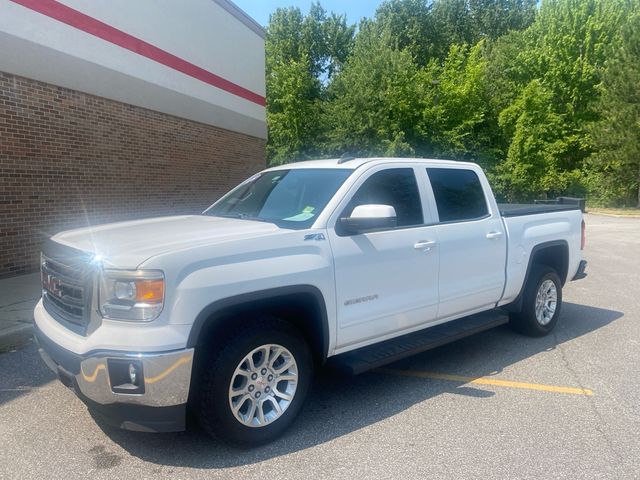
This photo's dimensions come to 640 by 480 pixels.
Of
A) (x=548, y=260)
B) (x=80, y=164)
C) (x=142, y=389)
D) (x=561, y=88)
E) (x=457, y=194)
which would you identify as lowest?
(x=142, y=389)

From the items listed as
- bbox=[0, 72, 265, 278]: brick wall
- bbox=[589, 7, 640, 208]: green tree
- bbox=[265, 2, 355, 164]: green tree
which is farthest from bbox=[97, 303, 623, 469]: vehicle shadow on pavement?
bbox=[589, 7, 640, 208]: green tree

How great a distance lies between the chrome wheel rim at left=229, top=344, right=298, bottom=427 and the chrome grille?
989mm

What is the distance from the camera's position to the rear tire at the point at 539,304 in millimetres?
5254

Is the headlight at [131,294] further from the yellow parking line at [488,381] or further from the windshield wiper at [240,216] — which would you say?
the yellow parking line at [488,381]

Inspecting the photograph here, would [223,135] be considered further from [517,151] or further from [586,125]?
[586,125]

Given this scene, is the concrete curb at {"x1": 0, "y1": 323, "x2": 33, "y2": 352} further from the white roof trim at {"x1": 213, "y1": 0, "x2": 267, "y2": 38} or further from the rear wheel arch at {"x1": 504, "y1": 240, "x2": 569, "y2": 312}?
the white roof trim at {"x1": 213, "y1": 0, "x2": 267, "y2": 38}

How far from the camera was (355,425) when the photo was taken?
349 centimetres

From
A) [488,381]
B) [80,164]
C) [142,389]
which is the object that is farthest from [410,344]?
[80,164]

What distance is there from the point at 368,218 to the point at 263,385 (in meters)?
1.30

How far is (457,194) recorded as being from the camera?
4.67m

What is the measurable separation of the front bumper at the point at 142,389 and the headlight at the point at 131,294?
22 centimetres

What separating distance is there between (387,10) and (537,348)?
41914 millimetres

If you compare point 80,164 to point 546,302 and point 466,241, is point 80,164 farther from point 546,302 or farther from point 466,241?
point 546,302

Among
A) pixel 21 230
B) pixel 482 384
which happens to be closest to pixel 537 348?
pixel 482 384
